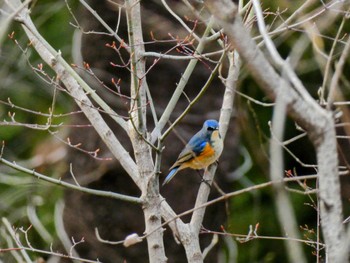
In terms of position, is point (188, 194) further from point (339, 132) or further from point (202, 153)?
point (339, 132)

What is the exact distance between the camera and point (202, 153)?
534cm

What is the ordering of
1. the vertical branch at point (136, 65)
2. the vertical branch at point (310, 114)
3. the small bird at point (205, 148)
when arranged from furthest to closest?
the small bird at point (205, 148), the vertical branch at point (136, 65), the vertical branch at point (310, 114)

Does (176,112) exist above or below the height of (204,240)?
above

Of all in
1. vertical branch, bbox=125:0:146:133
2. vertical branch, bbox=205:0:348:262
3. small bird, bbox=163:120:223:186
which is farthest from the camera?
small bird, bbox=163:120:223:186

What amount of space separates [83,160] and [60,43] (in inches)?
109

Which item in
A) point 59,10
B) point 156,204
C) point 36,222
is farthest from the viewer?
point 59,10

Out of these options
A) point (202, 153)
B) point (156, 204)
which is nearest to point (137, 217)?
point (202, 153)

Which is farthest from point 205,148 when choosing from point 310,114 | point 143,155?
point 310,114

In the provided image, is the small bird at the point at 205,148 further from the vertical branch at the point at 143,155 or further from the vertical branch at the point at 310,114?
the vertical branch at the point at 310,114

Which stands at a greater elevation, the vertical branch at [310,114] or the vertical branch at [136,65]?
the vertical branch at [136,65]

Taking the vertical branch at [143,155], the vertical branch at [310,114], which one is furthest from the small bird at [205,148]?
the vertical branch at [310,114]

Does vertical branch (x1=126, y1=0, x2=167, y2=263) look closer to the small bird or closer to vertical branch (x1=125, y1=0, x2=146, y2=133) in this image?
vertical branch (x1=125, y1=0, x2=146, y2=133)

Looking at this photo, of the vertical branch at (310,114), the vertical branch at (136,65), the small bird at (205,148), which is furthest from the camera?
the small bird at (205,148)

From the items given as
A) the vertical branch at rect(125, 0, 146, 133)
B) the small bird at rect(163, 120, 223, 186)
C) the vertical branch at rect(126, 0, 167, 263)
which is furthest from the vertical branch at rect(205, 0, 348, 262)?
the small bird at rect(163, 120, 223, 186)
